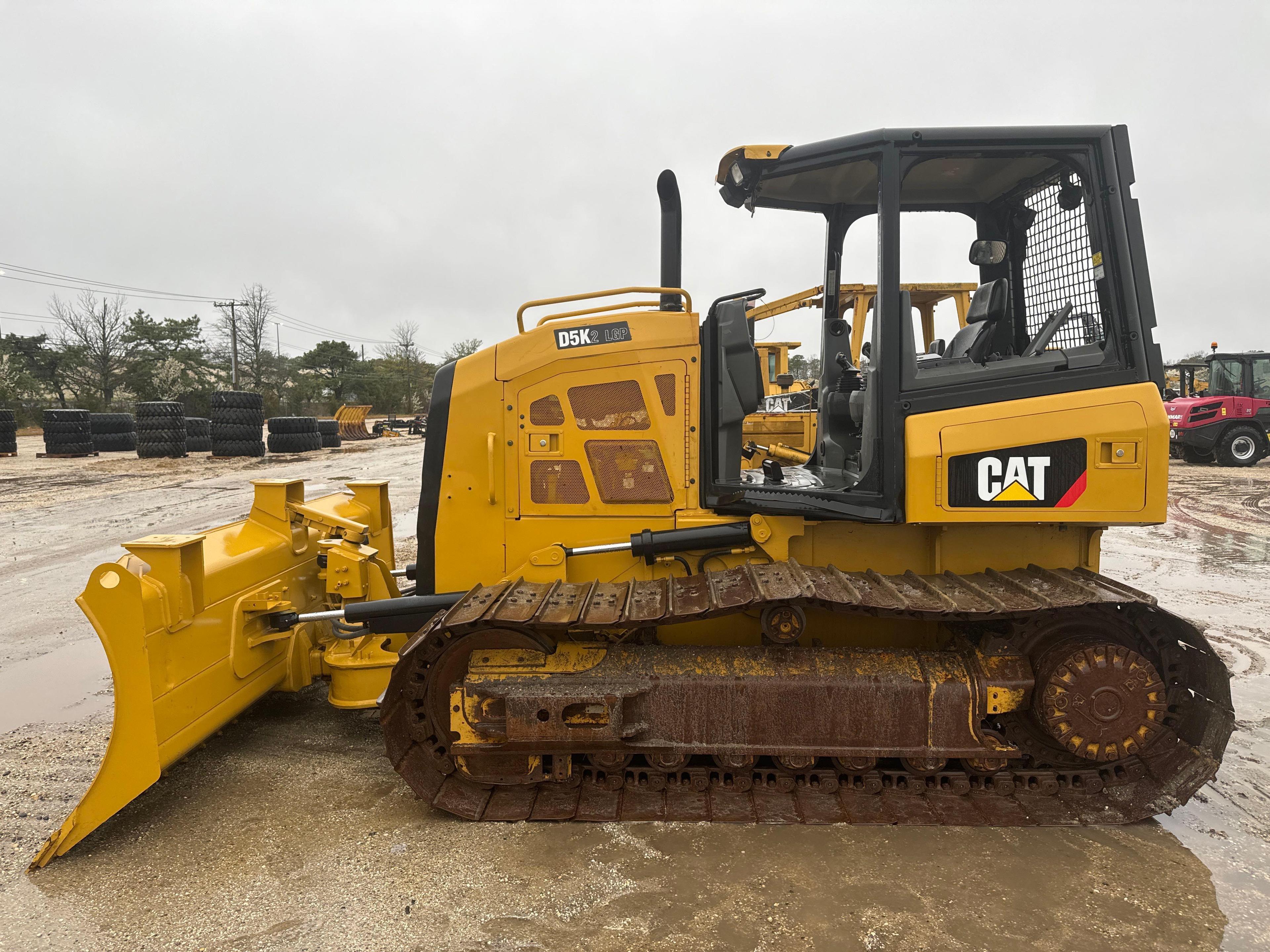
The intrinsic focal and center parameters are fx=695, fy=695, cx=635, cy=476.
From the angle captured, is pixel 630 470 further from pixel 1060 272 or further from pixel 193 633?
pixel 1060 272

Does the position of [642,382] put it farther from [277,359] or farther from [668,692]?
[277,359]

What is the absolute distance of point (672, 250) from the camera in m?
3.51

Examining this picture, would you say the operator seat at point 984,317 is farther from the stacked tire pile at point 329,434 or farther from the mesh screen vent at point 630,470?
the stacked tire pile at point 329,434

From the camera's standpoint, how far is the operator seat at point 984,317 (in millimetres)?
Result: 3199

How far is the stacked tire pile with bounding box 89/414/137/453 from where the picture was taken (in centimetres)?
2197

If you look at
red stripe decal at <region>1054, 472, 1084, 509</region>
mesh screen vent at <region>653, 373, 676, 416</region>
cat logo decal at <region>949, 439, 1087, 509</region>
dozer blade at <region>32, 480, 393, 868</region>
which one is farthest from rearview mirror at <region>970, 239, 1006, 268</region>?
dozer blade at <region>32, 480, 393, 868</region>

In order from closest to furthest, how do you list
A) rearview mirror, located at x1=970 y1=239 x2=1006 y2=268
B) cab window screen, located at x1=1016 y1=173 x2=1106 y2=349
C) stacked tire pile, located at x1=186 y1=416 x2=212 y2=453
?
cab window screen, located at x1=1016 y1=173 x2=1106 y2=349 → rearview mirror, located at x1=970 y1=239 x2=1006 y2=268 → stacked tire pile, located at x1=186 y1=416 x2=212 y2=453

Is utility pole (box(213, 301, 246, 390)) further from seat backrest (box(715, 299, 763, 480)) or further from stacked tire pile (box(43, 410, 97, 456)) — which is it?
seat backrest (box(715, 299, 763, 480))

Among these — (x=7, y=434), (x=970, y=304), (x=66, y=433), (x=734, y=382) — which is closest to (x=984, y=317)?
(x=970, y=304)

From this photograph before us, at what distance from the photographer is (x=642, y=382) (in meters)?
3.42

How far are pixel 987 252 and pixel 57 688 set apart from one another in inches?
251

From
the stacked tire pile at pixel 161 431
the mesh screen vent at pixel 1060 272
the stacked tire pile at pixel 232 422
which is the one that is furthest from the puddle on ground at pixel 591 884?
the stacked tire pile at pixel 161 431

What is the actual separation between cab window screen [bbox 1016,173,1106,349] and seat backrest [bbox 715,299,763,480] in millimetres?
1502

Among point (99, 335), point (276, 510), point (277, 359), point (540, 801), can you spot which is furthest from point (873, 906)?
point (277, 359)
